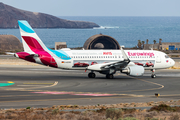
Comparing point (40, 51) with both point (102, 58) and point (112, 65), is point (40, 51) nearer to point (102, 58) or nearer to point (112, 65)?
point (102, 58)

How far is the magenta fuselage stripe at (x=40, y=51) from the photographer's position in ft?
140

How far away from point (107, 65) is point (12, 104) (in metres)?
20.8

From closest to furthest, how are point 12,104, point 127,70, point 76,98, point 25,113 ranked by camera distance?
point 25,113, point 12,104, point 76,98, point 127,70

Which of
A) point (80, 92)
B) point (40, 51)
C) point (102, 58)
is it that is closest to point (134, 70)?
point (102, 58)

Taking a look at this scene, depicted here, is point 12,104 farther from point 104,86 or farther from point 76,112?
point 104,86

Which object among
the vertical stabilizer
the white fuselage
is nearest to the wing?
the white fuselage

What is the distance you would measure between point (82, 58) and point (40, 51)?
20.4ft

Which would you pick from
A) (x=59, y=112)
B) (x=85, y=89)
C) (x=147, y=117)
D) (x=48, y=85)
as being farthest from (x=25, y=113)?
(x=48, y=85)

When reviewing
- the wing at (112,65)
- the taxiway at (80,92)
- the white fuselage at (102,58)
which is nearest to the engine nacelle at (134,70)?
the wing at (112,65)

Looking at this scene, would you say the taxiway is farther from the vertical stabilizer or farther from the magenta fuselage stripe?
the vertical stabilizer

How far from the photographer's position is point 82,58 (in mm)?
44125

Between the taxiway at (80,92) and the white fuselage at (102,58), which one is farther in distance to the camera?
the white fuselage at (102,58)

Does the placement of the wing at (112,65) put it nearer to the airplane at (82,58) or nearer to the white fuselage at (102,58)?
the airplane at (82,58)

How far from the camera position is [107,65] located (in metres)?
43.4
